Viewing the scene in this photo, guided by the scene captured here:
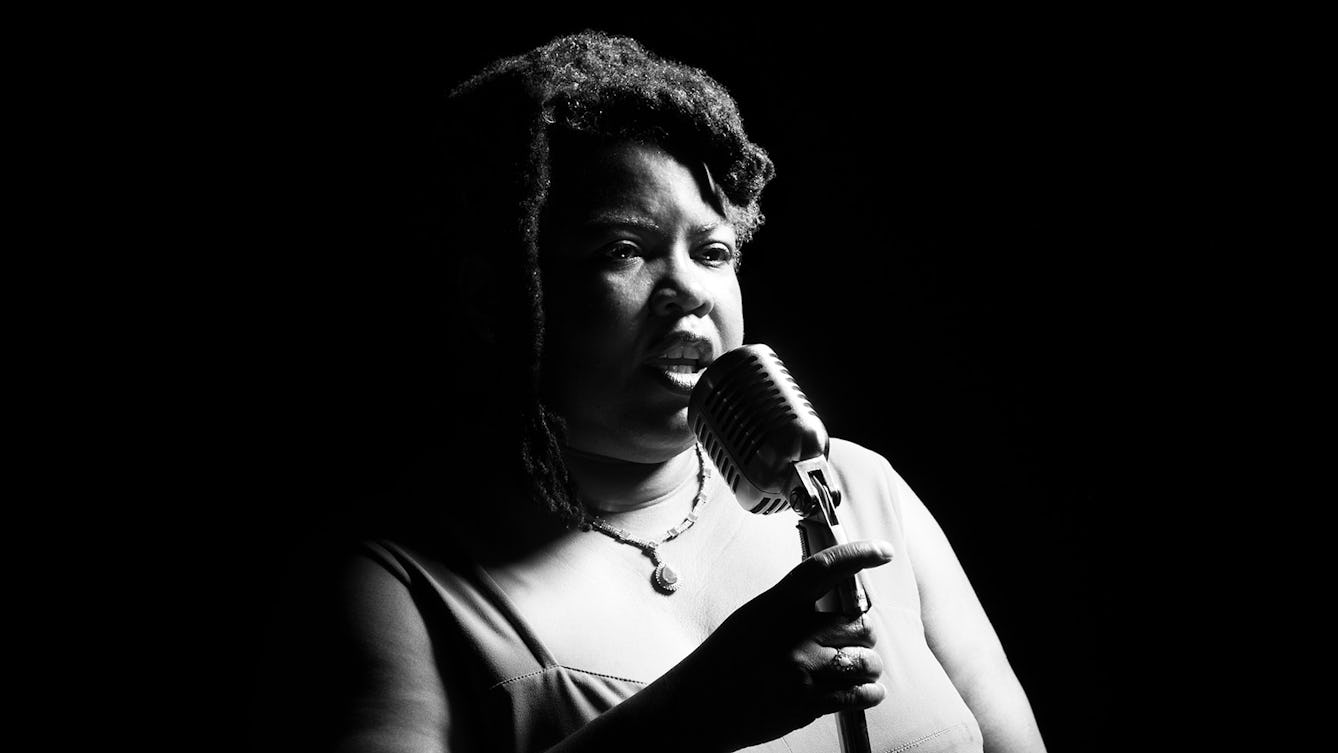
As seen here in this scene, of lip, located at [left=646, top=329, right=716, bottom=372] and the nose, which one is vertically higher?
the nose

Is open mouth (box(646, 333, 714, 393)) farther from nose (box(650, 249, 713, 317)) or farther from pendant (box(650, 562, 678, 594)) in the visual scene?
pendant (box(650, 562, 678, 594))

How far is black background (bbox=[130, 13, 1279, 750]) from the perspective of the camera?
176 cm

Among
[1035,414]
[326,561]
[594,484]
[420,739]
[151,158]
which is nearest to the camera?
[420,739]

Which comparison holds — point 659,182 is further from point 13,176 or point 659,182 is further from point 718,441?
point 13,176

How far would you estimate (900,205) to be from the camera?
200 cm

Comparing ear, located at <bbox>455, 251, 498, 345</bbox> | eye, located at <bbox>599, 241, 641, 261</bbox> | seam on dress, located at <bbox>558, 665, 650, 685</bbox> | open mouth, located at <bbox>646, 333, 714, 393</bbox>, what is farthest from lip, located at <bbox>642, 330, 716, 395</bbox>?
seam on dress, located at <bbox>558, 665, 650, 685</bbox>

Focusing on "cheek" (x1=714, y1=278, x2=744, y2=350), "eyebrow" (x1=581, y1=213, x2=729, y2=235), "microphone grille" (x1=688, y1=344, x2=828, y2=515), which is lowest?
"microphone grille" (x1=688, y1=344, x2=828, y2=515)

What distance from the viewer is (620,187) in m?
1.34

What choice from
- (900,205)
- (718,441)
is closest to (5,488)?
(718,441)

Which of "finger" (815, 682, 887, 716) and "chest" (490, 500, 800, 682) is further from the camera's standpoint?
"chest" (490, 500, 800, 682)

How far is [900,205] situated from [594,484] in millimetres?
860

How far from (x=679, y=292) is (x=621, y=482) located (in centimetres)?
25

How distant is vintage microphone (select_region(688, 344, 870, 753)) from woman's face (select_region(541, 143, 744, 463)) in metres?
0.17

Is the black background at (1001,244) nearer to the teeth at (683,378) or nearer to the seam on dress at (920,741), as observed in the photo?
the teeth at (683,378)
